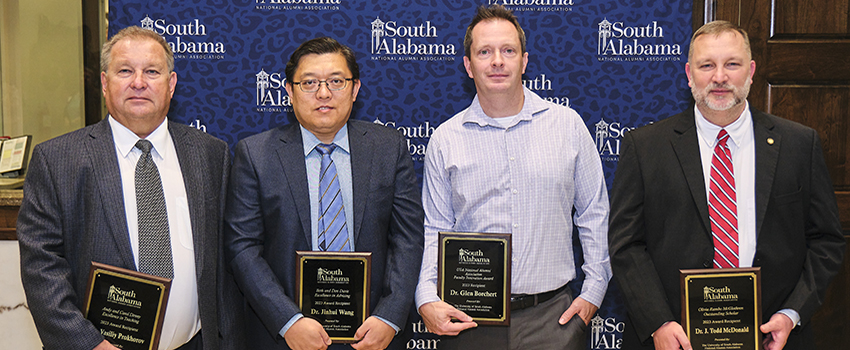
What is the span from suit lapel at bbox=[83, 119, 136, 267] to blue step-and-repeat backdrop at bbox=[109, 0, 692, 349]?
110 centimetres

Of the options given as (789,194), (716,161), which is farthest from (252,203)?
(789,194)

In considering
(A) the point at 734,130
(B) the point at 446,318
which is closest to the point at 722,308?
(A) the point at 734,130

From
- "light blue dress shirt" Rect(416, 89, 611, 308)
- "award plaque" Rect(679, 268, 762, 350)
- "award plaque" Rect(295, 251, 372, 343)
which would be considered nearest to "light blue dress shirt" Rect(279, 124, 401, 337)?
"award plaque" Rect(295, 251, 372, 343)

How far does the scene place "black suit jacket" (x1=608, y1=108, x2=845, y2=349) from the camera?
2076 mm

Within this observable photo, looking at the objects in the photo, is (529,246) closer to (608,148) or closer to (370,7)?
(608,148)

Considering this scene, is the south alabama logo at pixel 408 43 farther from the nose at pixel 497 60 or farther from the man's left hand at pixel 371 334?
the man's left hand at pixel 371 334

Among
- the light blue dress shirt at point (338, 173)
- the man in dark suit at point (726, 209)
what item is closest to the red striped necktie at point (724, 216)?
the man in dark suit at point (726, 209)

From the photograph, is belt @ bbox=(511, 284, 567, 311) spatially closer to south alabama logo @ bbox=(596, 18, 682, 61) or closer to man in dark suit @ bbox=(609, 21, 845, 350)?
man in dark suit @ bbox=(609, 21, 845, 350)

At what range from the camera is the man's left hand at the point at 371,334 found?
7.06 ft

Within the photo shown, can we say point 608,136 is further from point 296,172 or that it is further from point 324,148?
point 296,172

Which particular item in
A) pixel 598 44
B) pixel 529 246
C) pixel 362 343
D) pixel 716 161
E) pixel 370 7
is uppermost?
pixel 370 7

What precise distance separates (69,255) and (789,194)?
2465 mm

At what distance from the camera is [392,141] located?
7.73 feet

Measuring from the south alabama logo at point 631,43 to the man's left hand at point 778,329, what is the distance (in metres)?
1.57
